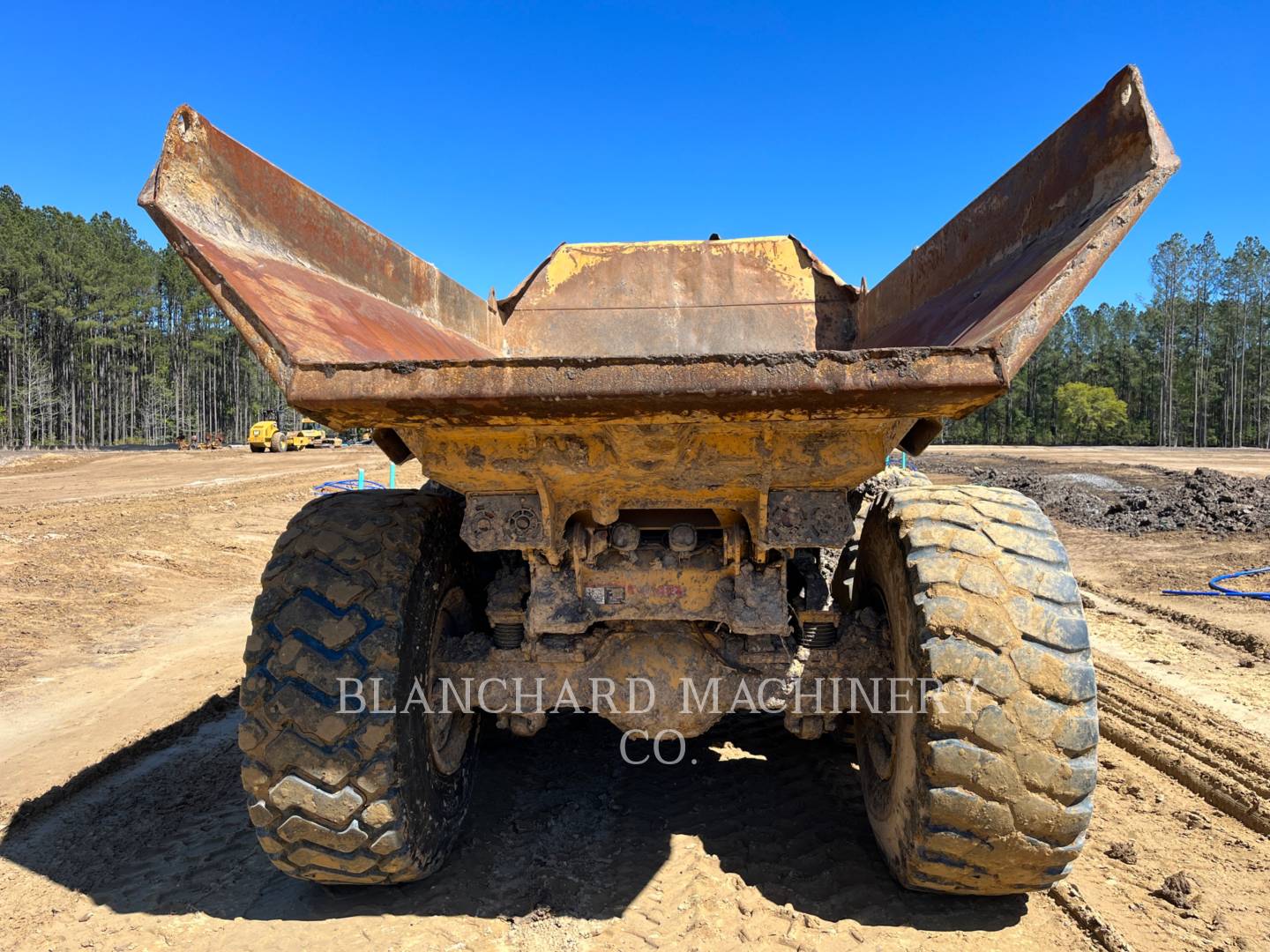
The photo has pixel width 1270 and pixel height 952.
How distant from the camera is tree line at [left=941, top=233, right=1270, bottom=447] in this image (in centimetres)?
4978

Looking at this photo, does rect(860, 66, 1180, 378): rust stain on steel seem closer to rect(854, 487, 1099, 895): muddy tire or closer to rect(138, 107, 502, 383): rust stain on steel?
rect(854, 487, 1099, 895): muddy tire

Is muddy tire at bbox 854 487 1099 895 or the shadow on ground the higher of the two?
muddy tire at bbox 854 487 1099 895

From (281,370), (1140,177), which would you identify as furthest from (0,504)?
(1140,177)

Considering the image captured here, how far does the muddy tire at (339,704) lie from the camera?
2168mm

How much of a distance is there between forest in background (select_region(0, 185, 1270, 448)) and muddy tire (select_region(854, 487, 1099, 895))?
141 feet

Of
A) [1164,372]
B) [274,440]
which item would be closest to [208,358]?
[274,440]

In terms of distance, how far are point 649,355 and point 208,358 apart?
233 feet

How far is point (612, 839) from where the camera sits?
109 inches

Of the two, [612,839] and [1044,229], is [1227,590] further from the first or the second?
[612,839]

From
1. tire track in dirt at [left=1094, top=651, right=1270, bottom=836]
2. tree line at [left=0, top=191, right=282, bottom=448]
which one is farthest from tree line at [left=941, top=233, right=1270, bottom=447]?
tree line at [left=0, top=191, right=282, bottom=448]

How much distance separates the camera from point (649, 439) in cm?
179

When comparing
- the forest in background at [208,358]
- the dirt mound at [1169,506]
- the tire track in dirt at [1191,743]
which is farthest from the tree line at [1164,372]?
the tire track in dirt at [1191,743]

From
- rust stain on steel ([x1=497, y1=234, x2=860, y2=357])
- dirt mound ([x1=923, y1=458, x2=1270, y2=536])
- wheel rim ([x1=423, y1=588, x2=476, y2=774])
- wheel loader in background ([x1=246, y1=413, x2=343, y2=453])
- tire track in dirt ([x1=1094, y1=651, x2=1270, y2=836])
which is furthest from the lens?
wheel loader in background ([x1=246, y1=413, x2=343, y2=453])

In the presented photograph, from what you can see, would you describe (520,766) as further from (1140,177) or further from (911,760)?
(1140,177)
